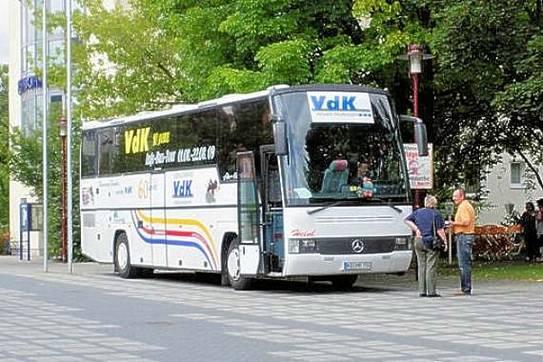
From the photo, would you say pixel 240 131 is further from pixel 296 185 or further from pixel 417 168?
pixel 417 168

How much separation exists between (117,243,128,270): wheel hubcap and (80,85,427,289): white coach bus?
4.14 metres

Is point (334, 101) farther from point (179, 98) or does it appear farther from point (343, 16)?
point (179, 98)

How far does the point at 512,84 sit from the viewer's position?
91.9 ft

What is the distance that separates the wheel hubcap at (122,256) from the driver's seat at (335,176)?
9.46 m

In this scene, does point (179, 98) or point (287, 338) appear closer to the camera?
point (287, 338)

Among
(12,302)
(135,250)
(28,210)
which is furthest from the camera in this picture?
(28,210)

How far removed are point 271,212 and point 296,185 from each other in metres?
0.95

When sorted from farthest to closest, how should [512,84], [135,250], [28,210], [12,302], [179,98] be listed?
[28,210] < [179,98] < [135,250] < [512,84] < [12,302]

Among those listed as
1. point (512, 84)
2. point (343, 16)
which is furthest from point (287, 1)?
point (512, 84)

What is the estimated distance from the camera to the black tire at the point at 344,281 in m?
24.9

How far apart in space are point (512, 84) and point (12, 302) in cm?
1252

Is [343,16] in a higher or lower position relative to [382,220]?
higher

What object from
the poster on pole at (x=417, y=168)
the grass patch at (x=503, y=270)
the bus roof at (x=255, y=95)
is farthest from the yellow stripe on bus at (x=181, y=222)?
the grass patch at (x=503, y=270)

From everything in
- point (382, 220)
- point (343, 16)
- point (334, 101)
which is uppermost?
point (343, 16)
